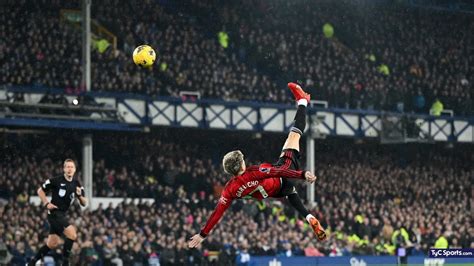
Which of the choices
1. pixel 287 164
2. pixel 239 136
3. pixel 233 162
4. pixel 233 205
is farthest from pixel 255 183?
pixel 239 136

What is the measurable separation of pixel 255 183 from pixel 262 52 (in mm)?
25058

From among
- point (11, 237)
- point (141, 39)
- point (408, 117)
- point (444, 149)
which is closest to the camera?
point (11, 237)

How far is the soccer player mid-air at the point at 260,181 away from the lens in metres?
16.7

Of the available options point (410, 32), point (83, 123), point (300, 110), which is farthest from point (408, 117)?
point (300, 110)

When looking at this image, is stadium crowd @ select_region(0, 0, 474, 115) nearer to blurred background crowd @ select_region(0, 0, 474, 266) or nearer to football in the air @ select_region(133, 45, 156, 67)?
blurred background crowd @ select_region(0, 0, 474, 266)

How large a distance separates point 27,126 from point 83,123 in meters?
1.89

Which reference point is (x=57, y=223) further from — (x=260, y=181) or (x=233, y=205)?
(x=233, y=205)

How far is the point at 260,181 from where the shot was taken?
16922mm

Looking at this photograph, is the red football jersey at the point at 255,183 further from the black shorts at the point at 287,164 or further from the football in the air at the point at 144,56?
the football in the air at the point at 144,56

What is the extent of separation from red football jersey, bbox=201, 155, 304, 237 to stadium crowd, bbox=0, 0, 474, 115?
18173 mm

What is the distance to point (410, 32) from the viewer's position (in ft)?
155

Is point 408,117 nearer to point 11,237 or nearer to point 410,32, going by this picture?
point 410,32

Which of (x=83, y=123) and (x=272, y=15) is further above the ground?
(x=272, y=15)

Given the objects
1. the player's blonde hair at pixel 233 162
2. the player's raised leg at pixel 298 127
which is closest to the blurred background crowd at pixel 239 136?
the player's raised leg at pixel 298 127
